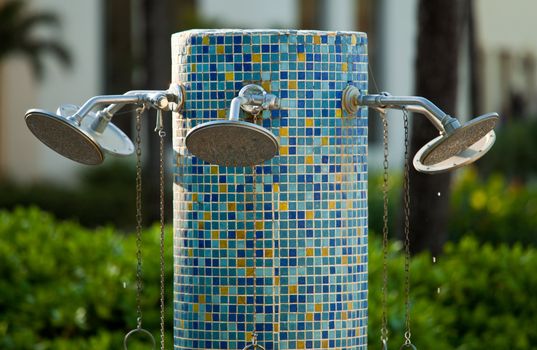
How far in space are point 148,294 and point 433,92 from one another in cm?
281

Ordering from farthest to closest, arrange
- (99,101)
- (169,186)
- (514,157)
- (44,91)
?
(44,91)
(514,157)
(169,186)
(99,101)

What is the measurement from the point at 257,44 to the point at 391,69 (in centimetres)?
2327

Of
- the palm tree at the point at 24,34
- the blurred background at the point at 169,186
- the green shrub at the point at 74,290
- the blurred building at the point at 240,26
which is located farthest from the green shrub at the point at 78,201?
the green shrub at the point at 74,290

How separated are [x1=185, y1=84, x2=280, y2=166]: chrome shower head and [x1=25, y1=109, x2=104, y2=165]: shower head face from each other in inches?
14.3

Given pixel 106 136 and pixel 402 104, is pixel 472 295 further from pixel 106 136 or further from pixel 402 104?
pixel 106 136

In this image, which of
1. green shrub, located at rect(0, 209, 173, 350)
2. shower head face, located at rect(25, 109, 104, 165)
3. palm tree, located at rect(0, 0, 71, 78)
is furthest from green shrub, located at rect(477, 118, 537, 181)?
shower head face, located at rect(25, 109, 104, 165)

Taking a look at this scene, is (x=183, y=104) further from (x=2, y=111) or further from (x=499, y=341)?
(x=2, y=111)

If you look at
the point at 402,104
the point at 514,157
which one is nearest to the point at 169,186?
the point at 514,157

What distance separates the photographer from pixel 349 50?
4.22 metres

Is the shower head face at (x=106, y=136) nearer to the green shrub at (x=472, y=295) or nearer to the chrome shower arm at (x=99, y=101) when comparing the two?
the chrome shower arm at (x=99, y=101)

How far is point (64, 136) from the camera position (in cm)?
395

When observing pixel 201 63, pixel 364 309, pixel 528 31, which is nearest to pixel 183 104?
pixel 201 63

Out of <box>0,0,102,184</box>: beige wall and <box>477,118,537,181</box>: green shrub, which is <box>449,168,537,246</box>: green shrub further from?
<box>0,0,102,184</box>: beige wall

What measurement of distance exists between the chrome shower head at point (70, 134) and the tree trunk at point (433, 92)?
13.3ft
